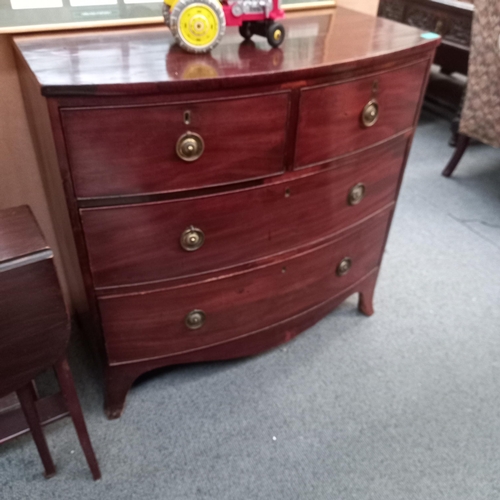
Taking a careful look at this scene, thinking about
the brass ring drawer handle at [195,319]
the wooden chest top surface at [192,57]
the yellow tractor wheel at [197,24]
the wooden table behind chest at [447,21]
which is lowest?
the brass ring drawer handle at [195,319]

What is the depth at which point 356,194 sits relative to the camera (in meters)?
1.32

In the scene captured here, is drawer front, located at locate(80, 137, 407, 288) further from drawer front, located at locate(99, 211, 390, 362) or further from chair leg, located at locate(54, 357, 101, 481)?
chair leg, located at locate(54, 357, 101, 481)

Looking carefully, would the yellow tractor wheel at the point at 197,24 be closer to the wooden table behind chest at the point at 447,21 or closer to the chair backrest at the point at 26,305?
the chair backrest at the point at 26,305

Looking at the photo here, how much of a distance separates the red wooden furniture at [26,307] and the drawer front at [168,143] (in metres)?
0.15

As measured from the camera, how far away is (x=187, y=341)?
130cm

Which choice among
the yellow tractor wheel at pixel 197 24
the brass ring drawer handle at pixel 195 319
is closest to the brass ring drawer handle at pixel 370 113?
the yellow tractor wheel at pixel 197 24

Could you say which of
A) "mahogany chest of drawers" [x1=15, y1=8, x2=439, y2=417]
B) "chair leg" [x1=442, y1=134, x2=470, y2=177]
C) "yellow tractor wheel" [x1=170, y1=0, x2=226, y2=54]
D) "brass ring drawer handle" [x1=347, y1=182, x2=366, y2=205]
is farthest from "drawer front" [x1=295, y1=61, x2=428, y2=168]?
"chair leg" [x1=442, y1=134, x2=470, y2=177]

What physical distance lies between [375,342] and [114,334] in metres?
0.90

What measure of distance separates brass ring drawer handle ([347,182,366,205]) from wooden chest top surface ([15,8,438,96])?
343mm

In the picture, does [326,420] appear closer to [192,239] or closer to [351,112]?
[192,239]

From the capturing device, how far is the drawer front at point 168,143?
2.98ft

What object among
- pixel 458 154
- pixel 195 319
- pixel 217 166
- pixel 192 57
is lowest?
pixel 458 154

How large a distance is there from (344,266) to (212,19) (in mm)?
786

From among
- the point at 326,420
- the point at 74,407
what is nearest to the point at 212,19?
the point at 74,407
